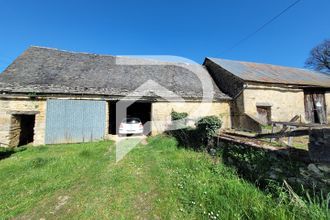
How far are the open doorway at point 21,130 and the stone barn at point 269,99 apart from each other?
13.7 meters

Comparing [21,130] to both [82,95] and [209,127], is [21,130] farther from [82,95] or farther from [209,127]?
[209,127]

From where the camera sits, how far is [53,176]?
17.1 ft

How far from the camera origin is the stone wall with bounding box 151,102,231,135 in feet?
39.8

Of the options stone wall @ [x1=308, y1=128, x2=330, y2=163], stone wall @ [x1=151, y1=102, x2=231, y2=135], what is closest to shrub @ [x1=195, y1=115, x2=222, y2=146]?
stone wall @ [x1=308, y1=128, x2=330, y2=163]

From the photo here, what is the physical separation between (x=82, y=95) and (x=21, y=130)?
4.10m

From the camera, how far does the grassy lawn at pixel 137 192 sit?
321 cm

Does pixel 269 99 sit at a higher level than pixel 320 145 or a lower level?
higher

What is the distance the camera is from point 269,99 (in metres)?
13.3

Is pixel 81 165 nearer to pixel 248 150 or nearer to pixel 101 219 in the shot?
pixel 101 219

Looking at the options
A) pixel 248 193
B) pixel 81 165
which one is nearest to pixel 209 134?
pixel 248 193

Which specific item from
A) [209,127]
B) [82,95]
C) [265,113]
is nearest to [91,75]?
[82,95]

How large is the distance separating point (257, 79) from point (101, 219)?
43.4 ft

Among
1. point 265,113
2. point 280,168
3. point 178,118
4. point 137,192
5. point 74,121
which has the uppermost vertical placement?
point 265,113

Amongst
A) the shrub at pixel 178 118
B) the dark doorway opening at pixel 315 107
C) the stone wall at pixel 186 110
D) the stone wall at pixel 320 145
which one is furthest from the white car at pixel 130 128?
the dark doorway opening at pixel 315 107
